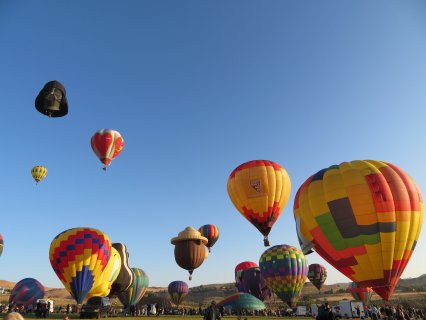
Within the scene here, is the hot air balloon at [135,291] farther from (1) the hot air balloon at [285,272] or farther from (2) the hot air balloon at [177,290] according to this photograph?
(1) the hot air balloon at [285,272]

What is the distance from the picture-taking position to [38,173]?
43625mm

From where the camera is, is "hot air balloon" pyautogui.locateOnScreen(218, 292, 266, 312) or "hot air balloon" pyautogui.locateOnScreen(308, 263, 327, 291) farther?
"hot air balloon" pyautogui.locateOnScreen(308, 263, 327, 291)

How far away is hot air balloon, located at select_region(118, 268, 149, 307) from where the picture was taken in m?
35.2

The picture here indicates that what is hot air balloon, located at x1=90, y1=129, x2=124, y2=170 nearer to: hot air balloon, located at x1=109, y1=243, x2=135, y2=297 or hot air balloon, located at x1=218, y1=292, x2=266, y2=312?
hot air balloon, located at x1=109, y1=243, x2=135, y2=297

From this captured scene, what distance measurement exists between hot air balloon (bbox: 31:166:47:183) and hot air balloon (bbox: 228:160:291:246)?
97.9 ft

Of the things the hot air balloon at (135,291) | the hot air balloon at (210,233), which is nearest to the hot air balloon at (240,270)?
the hot air balloon at (210,233)

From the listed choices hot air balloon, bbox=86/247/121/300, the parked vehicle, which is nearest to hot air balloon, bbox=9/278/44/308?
hot air balloon, bbox=86/247/121/300

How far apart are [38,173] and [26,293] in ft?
49.2

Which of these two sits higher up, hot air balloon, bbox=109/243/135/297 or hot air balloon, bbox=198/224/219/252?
hot air balloon, bbox=198/224/219/252

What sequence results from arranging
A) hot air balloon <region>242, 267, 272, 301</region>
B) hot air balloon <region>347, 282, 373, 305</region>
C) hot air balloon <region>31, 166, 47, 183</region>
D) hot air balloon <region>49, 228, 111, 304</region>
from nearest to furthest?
hot air balloon <region>347, 282, 373, 305</region> < hot air balloon <region>49, 228, 111, 304</region> < hot air balloon <region>242, 267, 272, 301</region> < hot air balloon <region>31, 166, 47, 183</region>

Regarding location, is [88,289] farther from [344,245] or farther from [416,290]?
[416,290]

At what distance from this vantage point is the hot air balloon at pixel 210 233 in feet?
157

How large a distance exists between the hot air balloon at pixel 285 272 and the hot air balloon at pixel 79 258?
16360mm

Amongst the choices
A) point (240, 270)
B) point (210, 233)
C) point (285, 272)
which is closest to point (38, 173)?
point (210, 233)
